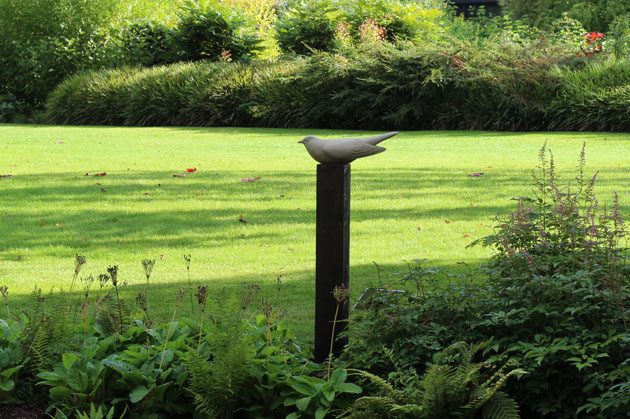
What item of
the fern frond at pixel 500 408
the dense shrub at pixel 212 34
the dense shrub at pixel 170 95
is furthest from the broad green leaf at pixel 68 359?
the dense shrub at pixel 212 34

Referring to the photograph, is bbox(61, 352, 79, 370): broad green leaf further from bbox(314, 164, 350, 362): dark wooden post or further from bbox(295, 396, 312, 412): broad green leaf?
bbox(314, 164, 350, 362): dark wooden post

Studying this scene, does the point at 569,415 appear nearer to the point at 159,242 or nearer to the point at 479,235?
the point at 479,235

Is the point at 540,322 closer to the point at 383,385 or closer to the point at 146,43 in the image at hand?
the point at 383,385

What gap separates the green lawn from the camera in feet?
17.8

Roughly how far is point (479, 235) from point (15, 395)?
13.8 ft

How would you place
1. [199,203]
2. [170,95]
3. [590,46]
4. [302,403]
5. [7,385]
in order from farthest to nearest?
[170,95] → [590,46] → [199,203] → [7,385] → [302,403]

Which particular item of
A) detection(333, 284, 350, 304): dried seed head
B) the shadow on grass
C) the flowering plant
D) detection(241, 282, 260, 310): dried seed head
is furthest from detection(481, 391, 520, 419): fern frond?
the flowering plant

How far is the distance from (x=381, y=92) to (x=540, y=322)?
15.4 m

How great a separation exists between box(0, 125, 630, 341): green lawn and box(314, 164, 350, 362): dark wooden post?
0.47 metres

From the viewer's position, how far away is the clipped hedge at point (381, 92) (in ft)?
55.5

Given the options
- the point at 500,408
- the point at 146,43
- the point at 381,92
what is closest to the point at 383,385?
the point at 500,408

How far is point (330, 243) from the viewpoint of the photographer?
3580mm

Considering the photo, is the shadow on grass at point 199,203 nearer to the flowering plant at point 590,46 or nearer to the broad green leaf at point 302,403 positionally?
the broad green leaf at point 302,403

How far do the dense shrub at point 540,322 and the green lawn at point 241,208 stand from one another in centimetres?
89
